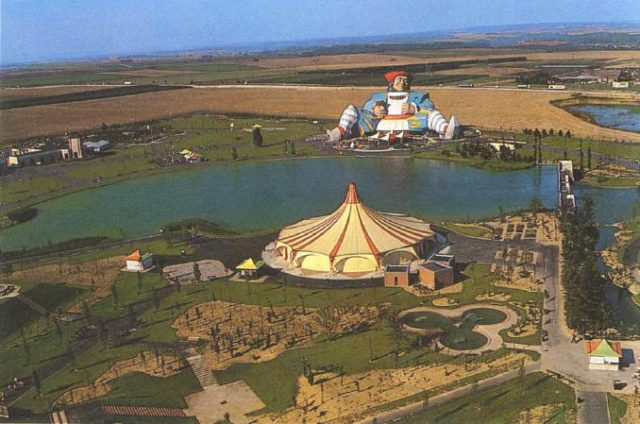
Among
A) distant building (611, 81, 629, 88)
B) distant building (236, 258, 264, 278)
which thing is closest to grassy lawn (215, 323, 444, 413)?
distant building (236, 258, 264, 278)

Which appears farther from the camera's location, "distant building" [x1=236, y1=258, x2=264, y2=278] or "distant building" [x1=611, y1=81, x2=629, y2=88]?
"distant building" [x1=611, y1=81, x2=629, y2=88]

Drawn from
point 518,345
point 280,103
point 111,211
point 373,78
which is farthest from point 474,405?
point 373,78

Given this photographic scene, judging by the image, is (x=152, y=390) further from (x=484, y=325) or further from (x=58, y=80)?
(x=58, y=80)

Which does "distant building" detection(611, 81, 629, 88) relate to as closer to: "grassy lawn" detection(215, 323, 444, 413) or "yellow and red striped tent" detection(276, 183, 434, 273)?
"yellow and red striped tent" detection(276, 183, 434, 273)

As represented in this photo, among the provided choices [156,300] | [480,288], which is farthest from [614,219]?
[156,300]

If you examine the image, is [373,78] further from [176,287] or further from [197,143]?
[176,287]

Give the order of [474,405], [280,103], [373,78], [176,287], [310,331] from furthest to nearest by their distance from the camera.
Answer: [373,78] < [280,103] < [176,287] < [310,331] < [474,405]

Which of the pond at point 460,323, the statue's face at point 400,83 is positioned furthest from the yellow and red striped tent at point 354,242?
the statue's face at point 400,83
